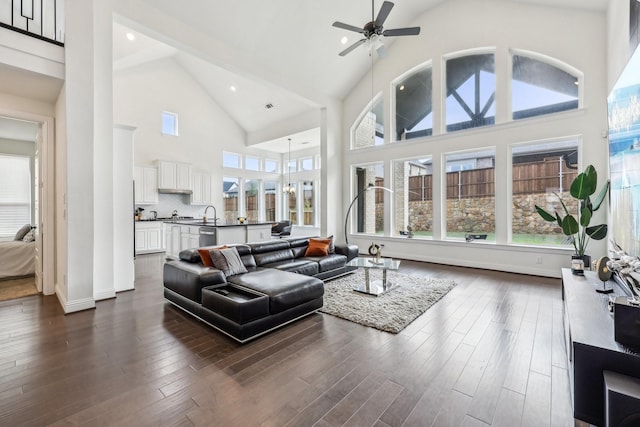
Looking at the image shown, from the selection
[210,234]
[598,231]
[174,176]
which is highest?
[174,176]

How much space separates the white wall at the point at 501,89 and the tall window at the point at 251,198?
17.0 ft

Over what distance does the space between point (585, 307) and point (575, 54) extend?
4.82 meters

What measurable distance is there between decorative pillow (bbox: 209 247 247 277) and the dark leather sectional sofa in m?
0.13

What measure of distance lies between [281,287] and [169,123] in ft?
25.9

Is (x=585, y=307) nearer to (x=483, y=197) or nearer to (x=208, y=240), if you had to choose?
(x=483, y=197)

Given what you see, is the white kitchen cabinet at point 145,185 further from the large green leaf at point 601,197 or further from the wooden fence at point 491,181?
the large green leaf at point 601,197

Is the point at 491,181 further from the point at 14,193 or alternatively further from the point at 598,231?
the point at 14,193

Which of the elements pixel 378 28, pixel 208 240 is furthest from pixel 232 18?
pixel 208 240

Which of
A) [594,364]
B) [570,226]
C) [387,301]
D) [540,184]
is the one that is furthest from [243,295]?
[540,184]

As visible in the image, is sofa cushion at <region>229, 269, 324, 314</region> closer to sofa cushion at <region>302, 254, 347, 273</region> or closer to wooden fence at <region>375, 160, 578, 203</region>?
sofa cushion at <region>302, 254, 347, 273</region>

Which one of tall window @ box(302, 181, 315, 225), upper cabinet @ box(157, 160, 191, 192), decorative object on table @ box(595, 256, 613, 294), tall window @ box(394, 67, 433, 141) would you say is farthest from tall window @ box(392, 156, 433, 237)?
upper cabinet @ box(157, 160, 191, 192)

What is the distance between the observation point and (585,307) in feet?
7.54

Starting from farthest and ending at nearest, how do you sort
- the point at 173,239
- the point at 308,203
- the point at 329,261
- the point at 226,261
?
the point at 308,203
the point at 173,239
the point at 329,261
the point at 226,261

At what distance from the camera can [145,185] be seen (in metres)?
7.90
